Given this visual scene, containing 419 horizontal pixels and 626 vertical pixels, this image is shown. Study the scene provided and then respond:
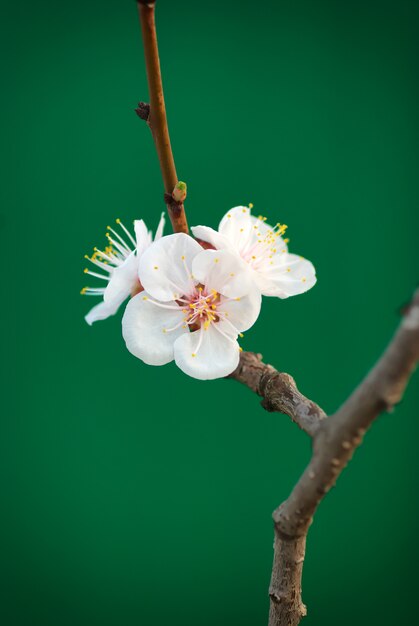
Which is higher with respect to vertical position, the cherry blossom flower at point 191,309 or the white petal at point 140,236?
the white petal at point 140,236

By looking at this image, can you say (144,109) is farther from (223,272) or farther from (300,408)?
(300,408)

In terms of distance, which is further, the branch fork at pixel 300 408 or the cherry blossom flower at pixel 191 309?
the cherry blossom flower at pixel 191 309

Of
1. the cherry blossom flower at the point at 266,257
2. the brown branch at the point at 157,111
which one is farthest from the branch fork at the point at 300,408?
the cherry blossom flower at the point at 266,257

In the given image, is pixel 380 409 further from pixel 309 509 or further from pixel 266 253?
pixel 266 253

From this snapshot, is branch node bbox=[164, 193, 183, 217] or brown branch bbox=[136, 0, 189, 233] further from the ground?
brown branch bbox=[136, 0, 189, 233]

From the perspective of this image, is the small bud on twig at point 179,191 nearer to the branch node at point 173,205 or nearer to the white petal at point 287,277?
the branch node at point 173,205

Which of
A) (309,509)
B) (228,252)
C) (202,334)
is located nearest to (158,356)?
(202,334)

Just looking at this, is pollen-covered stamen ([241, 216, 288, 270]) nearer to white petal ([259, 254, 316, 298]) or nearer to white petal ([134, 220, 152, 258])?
white petal ([259, 254, 316, 298])

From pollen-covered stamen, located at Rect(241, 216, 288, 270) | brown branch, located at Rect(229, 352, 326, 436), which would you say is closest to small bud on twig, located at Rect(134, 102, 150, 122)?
pollen-covered stamen, located at Rect(241, 216, 288, 270)
